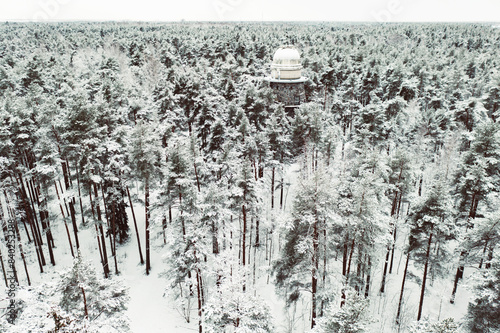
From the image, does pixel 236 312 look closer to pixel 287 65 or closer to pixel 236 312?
pixel 236 312

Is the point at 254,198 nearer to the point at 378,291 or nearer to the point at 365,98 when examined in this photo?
the point at 378,291

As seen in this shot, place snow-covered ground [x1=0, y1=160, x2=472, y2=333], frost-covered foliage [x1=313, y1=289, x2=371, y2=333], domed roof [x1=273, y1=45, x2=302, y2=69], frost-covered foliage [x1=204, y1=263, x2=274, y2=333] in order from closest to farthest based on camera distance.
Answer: frost-covered foliage [x1=313, y1=289, x2=371, y2=333], frost-covered foliage [x1=204, y1=263, x2=274, y2=333], snow-covered ground [x1=0, y1=160, x2=472, y2=333], domed roof [x1=273, y1=45, x2=302, y2=69]

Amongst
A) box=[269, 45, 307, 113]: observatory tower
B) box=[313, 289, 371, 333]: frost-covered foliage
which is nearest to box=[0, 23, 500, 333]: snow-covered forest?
box=[313, 289, 371, 333]: frost-covered foliage

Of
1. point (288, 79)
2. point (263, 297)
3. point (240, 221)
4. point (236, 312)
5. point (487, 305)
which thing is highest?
point (288, 79)

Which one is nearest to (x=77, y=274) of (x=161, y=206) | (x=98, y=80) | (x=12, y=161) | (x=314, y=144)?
(x=161, y=206)

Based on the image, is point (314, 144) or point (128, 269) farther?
point (314, 144)

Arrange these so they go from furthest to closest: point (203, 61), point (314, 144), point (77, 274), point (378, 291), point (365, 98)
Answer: point (203, 61)
point (365, 98)
point (314, 144)
point (378, 291)
point (77, 274)

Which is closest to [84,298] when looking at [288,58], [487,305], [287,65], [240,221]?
[240,221]

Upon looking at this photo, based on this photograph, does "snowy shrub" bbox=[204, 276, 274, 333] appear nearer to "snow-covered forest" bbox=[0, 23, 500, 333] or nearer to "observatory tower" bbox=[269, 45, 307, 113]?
"snow-covered forest" bbox=[0, 23, 500, 333]
